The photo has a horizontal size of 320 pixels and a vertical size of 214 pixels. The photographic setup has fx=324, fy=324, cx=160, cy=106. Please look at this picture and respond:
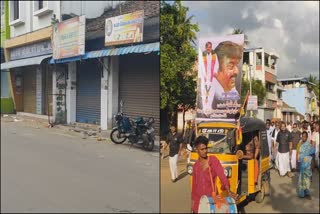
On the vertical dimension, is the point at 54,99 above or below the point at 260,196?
above

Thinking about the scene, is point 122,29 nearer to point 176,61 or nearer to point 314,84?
point 176,61

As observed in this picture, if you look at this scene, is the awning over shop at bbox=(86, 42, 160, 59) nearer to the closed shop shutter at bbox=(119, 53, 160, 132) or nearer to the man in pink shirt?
the closed shop shutter at bbox=(119, 53, 160, 132)

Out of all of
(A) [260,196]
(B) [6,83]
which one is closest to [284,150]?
(A) [260,196]

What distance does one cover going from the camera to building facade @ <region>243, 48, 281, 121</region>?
46.0 inches

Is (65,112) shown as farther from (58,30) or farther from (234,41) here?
(234,41)

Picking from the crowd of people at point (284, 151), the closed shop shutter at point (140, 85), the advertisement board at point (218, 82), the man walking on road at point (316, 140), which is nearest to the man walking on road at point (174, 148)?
the crowd of people at point (284, 151)

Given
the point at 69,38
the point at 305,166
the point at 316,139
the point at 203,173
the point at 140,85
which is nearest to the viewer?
the point at 69,38

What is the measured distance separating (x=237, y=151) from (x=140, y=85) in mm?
→ 631

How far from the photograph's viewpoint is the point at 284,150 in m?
1.49

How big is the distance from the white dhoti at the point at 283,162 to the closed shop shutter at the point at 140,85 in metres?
0.85

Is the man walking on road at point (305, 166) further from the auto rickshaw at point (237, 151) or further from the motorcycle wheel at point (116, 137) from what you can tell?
the motorcycle wheel at point (116, 137)

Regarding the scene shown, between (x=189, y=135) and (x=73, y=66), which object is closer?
(x=73, y=66)

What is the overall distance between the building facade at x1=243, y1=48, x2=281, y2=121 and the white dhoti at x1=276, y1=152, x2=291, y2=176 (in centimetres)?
28

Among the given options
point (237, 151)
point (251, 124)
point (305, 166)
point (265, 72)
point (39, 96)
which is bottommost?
point (305, 166)
